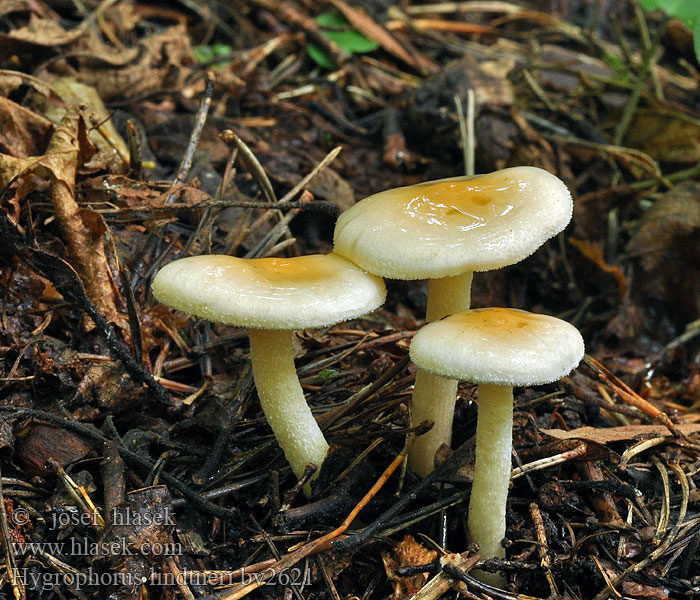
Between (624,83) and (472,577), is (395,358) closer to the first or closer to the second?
(472,577)

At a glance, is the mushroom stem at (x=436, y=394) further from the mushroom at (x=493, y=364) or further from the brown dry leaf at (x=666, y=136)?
the brown dry leaf at (x=666, y=136)

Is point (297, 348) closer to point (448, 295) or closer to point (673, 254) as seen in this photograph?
point (448, 295)

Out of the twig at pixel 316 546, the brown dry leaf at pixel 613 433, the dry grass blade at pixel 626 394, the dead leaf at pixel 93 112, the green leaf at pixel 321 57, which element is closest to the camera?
the twig at pixel 316 546

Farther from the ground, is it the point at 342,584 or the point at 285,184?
the point at 285,184

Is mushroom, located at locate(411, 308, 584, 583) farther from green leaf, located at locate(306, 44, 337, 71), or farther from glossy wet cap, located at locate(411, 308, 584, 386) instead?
green leaf, located at locate(306, 44, 337, 71)

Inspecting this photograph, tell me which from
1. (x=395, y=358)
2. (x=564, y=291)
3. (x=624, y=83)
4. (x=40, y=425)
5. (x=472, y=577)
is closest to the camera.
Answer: (x=472, y=577)

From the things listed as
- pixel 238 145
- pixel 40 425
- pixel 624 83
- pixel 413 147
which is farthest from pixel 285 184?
pixel 624 83

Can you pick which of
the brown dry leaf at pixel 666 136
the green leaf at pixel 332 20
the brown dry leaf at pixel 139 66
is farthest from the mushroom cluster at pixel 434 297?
the green leaf at pixel 332 20

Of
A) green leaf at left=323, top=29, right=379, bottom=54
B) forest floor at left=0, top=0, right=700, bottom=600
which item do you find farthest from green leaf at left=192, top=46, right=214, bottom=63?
green leaf at left=323, top=29, right=379, bottom=54
